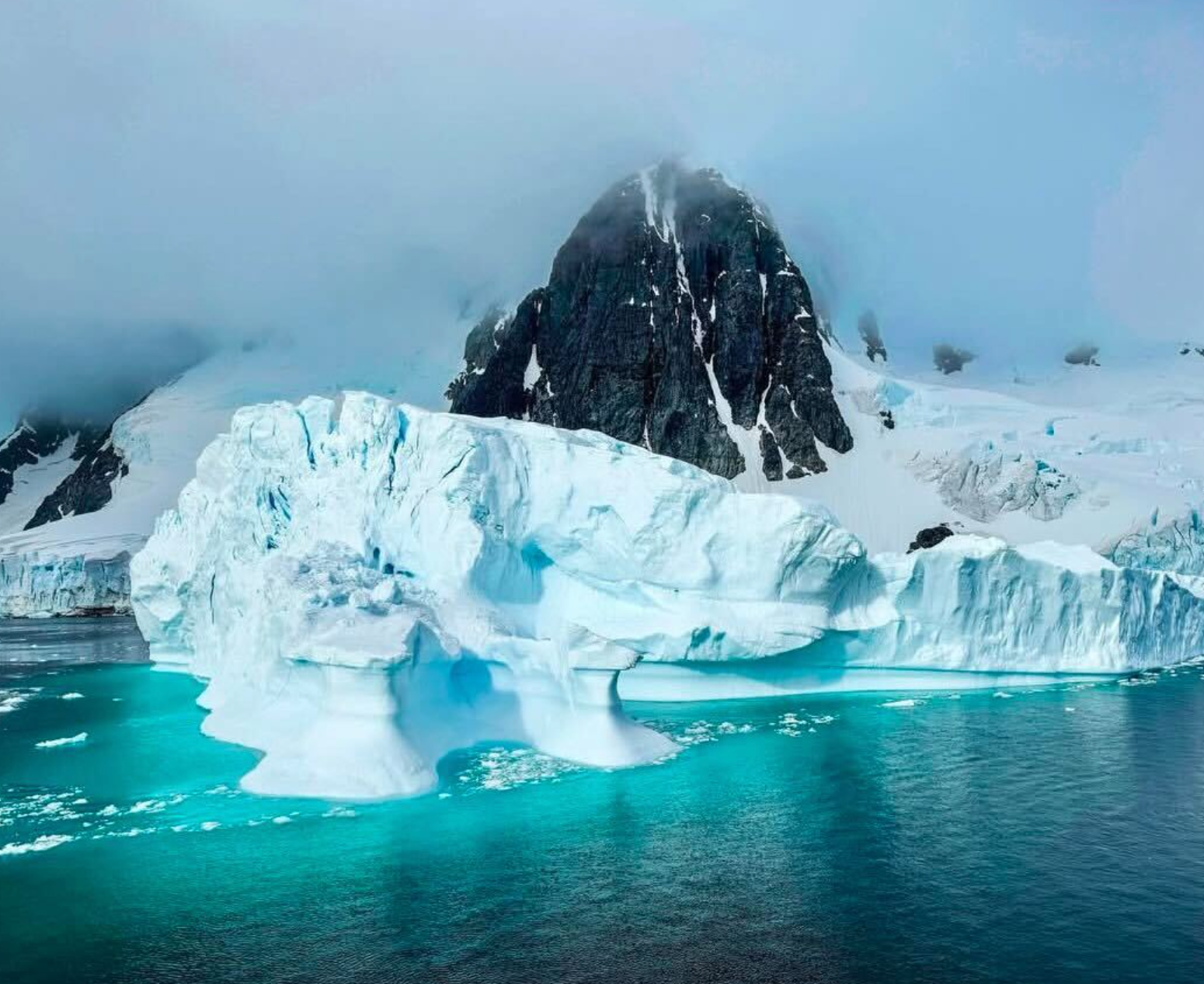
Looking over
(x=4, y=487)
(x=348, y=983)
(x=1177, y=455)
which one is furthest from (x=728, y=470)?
(x=4, y=487)

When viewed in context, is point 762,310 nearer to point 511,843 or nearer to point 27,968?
point 511,843

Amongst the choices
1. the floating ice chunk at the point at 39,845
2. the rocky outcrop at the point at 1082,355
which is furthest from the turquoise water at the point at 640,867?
the rocky outcrop at the point at 1082,355

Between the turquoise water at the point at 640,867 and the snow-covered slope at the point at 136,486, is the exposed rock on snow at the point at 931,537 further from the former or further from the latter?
the snow-covered slope at the point at 136,486

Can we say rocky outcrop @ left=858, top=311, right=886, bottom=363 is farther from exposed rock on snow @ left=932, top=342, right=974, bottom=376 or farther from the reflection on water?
the reflection on water

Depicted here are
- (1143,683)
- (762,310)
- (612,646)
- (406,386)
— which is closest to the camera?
(612,646)

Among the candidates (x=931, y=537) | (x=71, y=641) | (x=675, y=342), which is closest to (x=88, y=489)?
(x=71, y=641)

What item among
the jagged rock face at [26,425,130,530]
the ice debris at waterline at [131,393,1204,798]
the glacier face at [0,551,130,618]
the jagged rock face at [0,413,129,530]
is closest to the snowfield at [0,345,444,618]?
the glacier face at [0,551,130,618]
